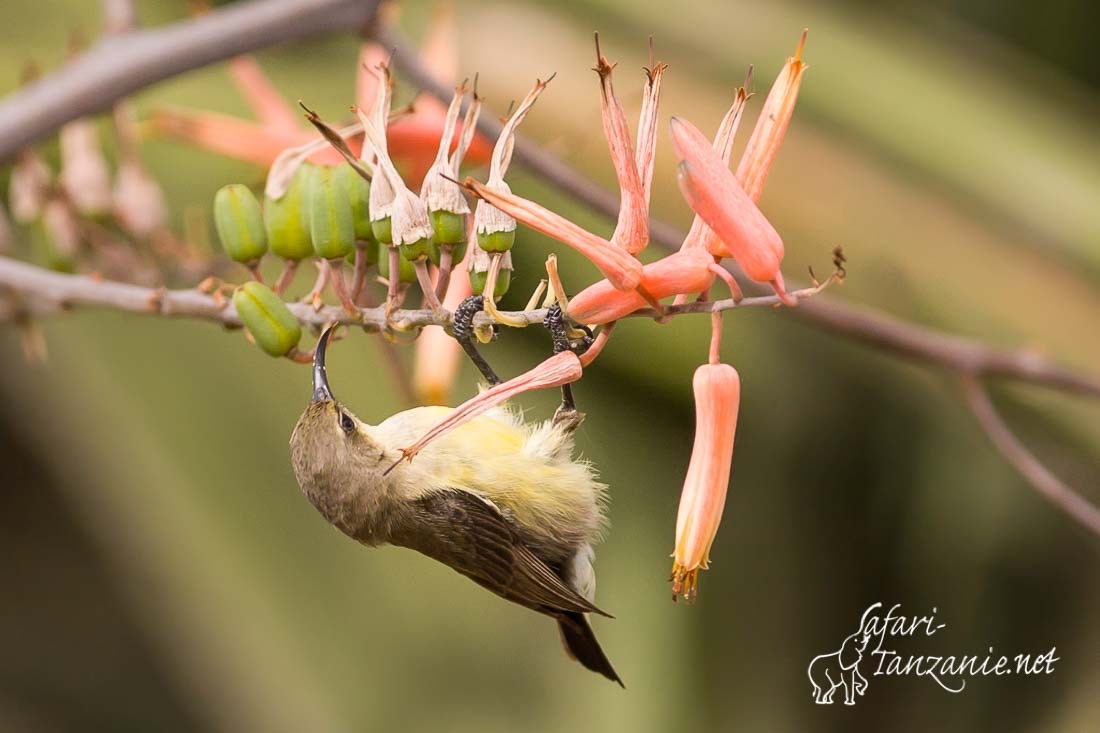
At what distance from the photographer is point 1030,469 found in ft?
2.07

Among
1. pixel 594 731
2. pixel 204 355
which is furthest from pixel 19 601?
pixel 594 731

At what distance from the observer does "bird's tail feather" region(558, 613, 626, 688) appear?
2.20 feet

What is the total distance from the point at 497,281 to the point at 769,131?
10cm

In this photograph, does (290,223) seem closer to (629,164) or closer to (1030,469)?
(629,164)

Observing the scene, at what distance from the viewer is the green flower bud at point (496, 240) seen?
0.38 metres

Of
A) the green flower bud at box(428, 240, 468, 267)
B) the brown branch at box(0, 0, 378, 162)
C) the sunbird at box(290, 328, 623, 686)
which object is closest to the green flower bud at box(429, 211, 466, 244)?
the green flower bud at box(428, 240, 468, 267)

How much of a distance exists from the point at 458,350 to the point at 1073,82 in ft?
2.68

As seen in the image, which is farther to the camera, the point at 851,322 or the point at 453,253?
the point at 851,322

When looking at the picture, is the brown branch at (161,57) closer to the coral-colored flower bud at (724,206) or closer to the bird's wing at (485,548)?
the bird's wing at (485,548)

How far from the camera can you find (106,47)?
0.68 metres

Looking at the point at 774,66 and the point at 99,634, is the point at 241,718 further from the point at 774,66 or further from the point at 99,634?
the point at 774,66

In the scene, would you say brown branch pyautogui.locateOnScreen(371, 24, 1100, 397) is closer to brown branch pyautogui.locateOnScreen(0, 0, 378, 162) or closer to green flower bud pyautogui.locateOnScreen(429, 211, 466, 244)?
brown branch pyautogui.locateOnScreen(0, 0, 378, 162)

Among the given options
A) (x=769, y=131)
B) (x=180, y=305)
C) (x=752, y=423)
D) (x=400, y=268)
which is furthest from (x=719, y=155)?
(x=752, y=423)

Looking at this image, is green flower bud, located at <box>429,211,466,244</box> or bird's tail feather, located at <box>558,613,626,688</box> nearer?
green flower bud, located at <box>429,211,466,244</box>
